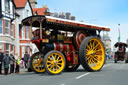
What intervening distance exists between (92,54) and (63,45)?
72.7 inches

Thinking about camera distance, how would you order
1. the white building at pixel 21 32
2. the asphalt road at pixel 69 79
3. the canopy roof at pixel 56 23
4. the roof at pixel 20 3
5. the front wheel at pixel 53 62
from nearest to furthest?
the asphalt road at pixel 69 79
the front wheel at pixel 53 62
the canopy roof at pixel 56 23
the white building at pixel 21 32
the roof at pixel 20 3

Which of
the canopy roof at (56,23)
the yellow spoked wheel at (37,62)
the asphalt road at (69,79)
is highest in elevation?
the canopy roof at (56,23)

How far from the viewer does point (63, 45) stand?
609 inches

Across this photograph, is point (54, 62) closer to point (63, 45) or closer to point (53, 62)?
point (53, 62)

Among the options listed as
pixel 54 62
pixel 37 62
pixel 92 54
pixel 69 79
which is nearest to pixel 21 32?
pixel 37 62

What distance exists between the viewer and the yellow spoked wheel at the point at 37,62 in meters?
15.3

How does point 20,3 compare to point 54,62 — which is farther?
point 20,3

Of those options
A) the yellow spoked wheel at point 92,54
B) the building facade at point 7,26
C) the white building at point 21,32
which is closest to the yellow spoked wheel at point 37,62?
the yellow spoked wheel at point 92,54

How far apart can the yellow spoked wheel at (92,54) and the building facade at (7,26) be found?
15.7 m

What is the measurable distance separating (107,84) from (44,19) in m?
5.43

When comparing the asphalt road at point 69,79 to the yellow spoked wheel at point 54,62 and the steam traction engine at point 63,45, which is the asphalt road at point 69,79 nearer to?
the yellow spoked wheel at point 54,62

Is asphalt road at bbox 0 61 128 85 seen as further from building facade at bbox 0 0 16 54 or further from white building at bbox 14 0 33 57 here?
white building at bbox 14 0 33 57

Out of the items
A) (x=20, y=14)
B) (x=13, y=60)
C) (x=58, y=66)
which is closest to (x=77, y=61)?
(x=58, y=66)

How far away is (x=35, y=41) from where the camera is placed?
1445cm
